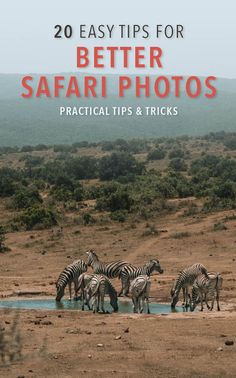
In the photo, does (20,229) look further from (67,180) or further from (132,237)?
(67,180)

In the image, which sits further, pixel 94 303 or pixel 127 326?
pixel 94 303

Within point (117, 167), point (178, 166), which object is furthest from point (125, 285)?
point (178, 166)

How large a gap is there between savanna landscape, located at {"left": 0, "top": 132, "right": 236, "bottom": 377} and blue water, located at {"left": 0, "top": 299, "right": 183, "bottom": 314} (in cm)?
76

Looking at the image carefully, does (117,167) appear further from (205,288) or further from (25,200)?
(205,288)

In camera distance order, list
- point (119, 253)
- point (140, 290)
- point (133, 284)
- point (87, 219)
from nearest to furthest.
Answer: point (140, 290) → point (133, 284) → point (119, 253) → point (87, 219)

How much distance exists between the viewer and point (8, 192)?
5003cm

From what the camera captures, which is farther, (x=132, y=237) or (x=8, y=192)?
(x=8, y=192)

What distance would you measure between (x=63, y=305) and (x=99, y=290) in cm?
247

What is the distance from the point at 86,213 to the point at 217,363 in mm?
25932

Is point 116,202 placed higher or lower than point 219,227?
higher

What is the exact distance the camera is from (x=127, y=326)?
59.9 feet

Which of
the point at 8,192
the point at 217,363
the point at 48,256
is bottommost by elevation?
the point at 217,363

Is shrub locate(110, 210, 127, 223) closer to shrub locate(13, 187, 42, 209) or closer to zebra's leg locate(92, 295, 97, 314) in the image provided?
shrub locate(13, 187, 42, 209)

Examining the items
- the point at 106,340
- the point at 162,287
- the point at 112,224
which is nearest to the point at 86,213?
the point at 112,224
